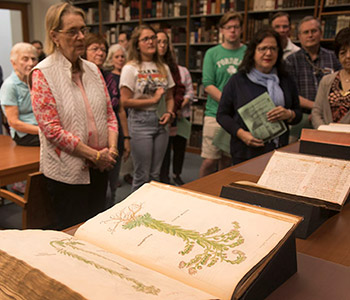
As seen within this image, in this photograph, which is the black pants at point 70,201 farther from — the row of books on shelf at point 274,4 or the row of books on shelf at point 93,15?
the row of books on shelf at point 93,15

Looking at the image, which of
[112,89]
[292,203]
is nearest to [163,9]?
[112,89]

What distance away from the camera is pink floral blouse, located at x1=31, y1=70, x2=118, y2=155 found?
5.43 feet

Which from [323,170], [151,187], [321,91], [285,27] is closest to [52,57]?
[151,187]

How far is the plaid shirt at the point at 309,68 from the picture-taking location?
9.86ft

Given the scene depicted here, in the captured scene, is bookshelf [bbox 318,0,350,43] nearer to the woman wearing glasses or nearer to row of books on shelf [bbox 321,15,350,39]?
row of books on shelf [bbox 321,15,350,39]

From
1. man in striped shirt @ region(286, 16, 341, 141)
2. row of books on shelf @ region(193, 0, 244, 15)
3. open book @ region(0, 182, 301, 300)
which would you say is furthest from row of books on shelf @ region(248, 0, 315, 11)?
open book @ region(0, 182, 301, 300)

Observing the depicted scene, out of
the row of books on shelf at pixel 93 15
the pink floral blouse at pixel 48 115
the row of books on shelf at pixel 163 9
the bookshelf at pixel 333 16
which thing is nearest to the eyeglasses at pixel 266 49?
the pink floral blouse at pixel 48 115

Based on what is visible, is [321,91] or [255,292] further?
[321,91]

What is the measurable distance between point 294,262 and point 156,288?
1.15 feet

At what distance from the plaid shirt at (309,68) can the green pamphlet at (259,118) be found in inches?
34.3

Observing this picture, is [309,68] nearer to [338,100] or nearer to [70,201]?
[338,100]

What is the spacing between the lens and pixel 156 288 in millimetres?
542

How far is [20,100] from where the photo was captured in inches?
102

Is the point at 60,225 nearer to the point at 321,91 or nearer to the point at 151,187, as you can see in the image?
the point at 151,187
